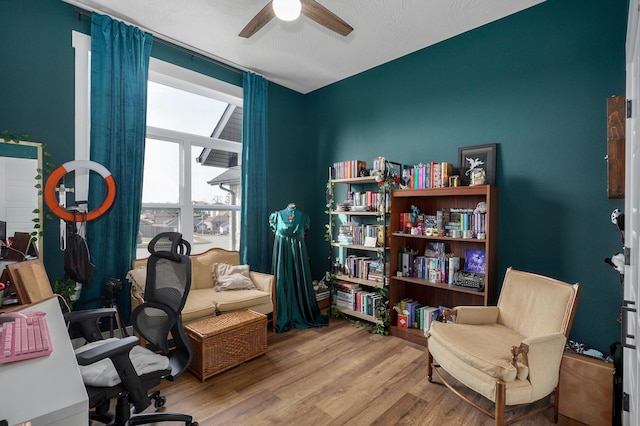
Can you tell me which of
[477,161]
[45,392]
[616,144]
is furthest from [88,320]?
[616,144]

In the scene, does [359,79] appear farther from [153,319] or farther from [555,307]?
[153,319]

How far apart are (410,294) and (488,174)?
150cm

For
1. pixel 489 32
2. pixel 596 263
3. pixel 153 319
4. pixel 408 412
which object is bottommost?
pixel 408 412

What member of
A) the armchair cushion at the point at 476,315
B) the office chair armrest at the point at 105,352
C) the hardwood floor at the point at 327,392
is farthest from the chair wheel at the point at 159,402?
the armchair cushion at the point at 476,315

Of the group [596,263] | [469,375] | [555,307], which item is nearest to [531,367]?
[469,375]

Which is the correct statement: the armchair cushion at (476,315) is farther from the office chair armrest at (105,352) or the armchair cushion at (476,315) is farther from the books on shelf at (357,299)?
the office chair armrest at (105,352)

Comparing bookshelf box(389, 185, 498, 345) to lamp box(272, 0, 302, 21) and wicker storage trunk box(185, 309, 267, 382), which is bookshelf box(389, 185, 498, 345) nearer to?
wicker storage trunk box(185, 309, 267, 382)

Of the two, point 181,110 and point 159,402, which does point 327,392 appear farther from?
point 181,110

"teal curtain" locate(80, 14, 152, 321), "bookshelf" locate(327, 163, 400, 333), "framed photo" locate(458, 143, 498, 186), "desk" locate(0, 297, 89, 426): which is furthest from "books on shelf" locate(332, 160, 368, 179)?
"desk" locate(0, 297, 89, 426)

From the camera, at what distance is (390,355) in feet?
8.91

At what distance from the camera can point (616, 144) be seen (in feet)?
6.42

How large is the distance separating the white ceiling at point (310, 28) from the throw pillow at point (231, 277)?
2420mm

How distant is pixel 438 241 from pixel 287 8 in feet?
8.08

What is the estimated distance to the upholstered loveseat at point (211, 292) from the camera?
263 cm
